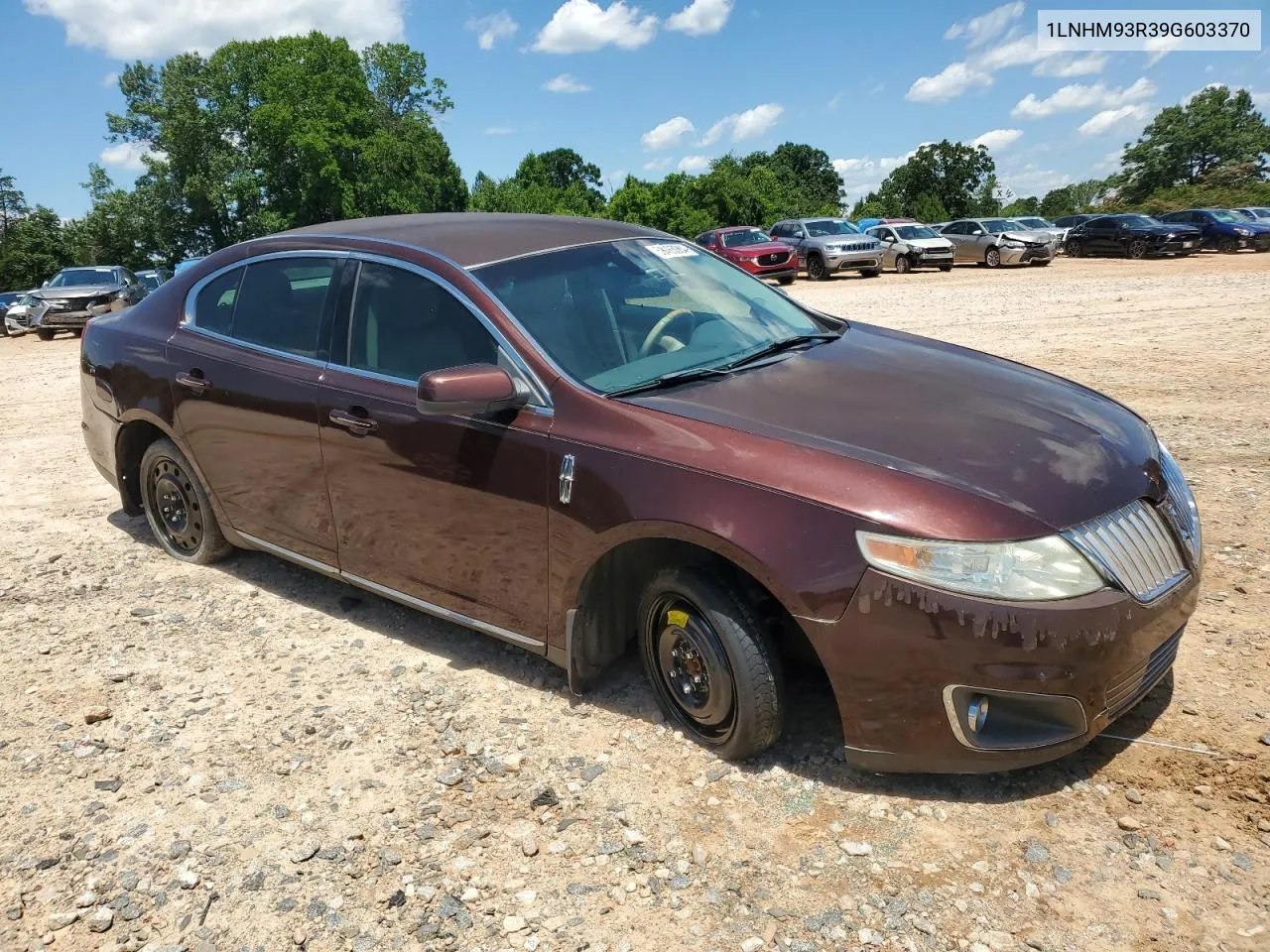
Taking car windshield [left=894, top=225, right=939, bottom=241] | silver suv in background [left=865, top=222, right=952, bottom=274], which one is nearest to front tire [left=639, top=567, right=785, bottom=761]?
silver suv in background [left=865, top=222, right=952, bottom=274]

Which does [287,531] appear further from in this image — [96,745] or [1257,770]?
[1257,770]

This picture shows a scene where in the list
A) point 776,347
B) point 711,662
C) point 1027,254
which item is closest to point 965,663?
point 711,662

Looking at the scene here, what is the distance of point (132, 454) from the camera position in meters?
5.17

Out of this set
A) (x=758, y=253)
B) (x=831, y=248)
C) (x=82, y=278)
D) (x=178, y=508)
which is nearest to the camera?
(x=178, y=508)

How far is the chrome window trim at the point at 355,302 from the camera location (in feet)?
10.9

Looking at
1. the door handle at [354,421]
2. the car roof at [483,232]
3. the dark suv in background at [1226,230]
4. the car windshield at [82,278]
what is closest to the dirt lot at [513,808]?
the door handle at [354,421]

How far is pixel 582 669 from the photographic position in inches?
134

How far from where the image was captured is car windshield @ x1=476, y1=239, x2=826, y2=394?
346 cm

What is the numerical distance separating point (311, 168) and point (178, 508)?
2018 inches

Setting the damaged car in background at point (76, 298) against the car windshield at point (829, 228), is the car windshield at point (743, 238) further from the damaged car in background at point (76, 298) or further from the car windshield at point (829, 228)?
the damaged car in background at point (76, 298)

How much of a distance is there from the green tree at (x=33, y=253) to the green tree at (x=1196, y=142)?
69.9 m

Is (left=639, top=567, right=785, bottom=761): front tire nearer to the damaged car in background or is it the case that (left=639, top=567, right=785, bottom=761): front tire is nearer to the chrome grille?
the chrome grille

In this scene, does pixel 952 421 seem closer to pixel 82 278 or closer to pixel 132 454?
pixel 132 454

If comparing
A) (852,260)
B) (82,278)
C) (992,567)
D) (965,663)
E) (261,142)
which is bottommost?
(965,663)
